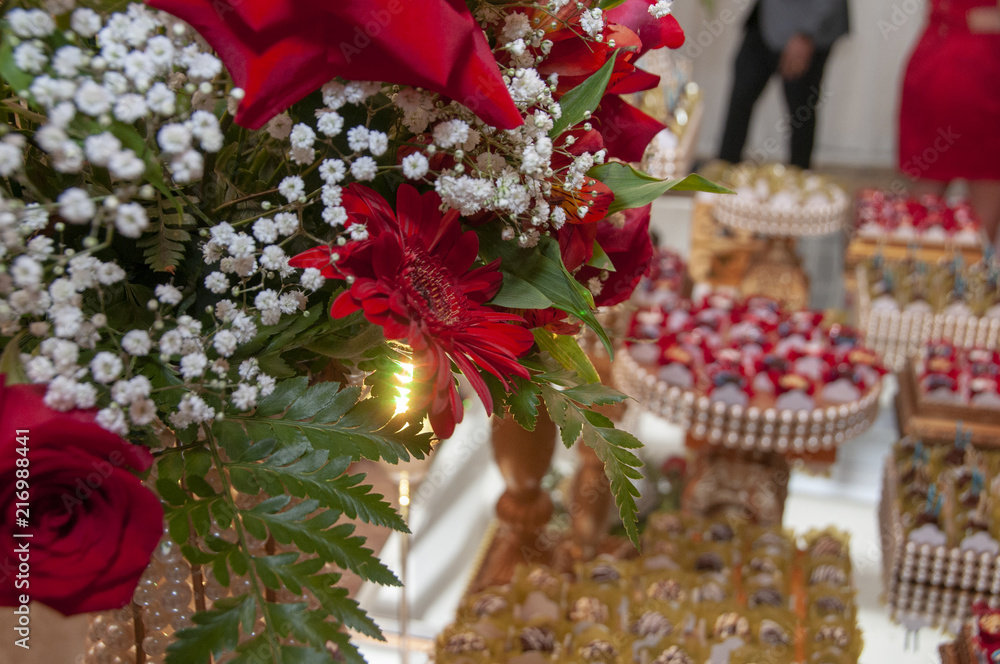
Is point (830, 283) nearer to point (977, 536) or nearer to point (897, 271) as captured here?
point (897, 271)

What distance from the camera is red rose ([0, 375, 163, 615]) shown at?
0.37m

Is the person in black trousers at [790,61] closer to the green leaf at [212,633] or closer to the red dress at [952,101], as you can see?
the red dress at [952,101]

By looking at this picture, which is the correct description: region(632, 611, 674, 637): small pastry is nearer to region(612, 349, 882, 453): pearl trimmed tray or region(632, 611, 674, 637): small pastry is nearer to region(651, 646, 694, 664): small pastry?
region(651, 646, 694, 664): small pastry

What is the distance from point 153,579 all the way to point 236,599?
18 cm

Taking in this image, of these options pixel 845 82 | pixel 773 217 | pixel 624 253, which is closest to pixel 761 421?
pixel 624 253

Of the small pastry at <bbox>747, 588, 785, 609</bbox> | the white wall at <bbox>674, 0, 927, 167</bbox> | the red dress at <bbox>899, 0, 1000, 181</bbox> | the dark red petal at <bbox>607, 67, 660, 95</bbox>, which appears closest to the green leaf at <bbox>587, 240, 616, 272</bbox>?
the dark red petal at <bbox>607, 67, 660, 95</bbox>

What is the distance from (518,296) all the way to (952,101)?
379cm

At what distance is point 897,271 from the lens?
2521 mm

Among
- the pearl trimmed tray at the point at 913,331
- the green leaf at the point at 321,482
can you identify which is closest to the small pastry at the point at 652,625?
the green leaf at the point at 321,482

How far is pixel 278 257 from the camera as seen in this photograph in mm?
439

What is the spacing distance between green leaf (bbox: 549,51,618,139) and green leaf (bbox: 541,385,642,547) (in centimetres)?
16

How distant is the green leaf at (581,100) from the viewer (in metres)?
0.50

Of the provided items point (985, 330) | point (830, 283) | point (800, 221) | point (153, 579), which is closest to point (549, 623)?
point (153, 579)

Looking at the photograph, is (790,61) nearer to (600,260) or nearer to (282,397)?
Answer: (600,260)
